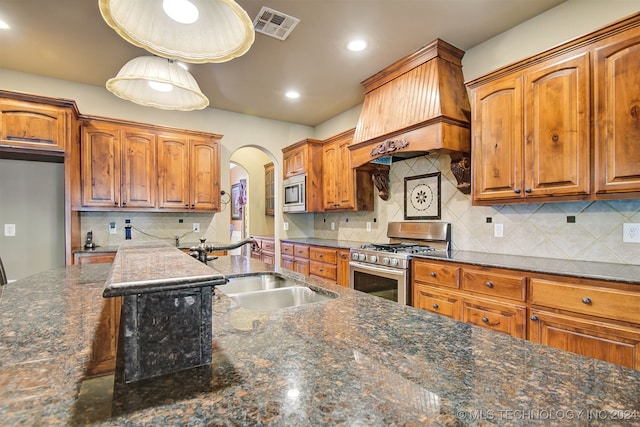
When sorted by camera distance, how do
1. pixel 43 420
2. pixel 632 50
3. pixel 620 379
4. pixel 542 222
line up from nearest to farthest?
1. pixel 43 420
2. pixel 620 379
3. pixel 632 50
4. pixel 542 222

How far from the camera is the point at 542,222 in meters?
2.44

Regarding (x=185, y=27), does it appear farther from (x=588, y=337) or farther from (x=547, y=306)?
(x=588, y=337)

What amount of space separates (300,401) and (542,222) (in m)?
2.61

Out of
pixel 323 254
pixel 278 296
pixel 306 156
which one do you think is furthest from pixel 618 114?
pixel 306 156

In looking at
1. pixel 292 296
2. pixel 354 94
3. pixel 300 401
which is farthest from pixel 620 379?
pixel 354 94

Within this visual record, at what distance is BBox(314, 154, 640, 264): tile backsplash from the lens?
6.83ft

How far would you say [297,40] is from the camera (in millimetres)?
2812

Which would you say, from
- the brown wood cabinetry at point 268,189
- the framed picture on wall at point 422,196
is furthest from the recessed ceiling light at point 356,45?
the brown wood cabinetry at point 268,189

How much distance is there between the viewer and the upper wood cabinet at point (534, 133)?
198 cm

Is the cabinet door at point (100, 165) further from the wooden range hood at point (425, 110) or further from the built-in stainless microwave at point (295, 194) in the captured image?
the wooden range hood at point (425, 110)

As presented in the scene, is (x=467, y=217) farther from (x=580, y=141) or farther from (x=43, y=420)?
(x=43, y=420)

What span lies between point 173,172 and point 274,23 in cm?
227

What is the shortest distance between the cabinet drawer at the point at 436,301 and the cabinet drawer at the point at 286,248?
94.5 inches

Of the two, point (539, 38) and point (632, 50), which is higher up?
point (539, 38)
